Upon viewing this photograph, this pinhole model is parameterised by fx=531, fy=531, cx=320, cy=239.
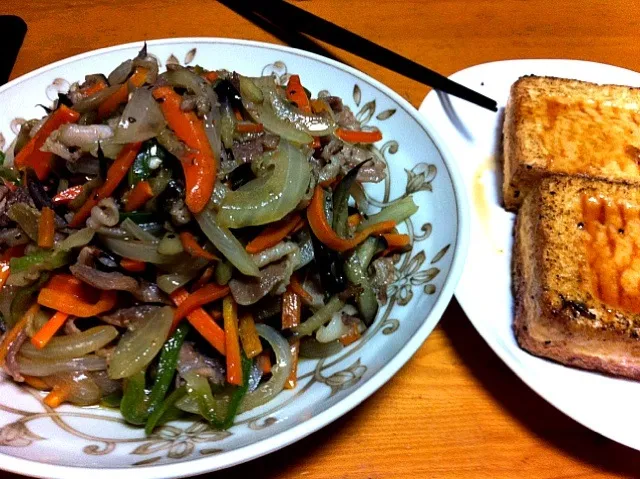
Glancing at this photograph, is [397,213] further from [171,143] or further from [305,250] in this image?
[171,143]

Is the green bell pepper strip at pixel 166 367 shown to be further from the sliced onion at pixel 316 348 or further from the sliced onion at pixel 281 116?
the sliced onion at pixel 281 116

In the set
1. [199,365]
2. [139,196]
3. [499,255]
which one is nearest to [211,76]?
[139,196]

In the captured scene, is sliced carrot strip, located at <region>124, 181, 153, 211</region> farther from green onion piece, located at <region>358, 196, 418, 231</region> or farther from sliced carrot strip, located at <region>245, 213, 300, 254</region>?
green onion piece, located at <region>358, 196, 418, 231</region>

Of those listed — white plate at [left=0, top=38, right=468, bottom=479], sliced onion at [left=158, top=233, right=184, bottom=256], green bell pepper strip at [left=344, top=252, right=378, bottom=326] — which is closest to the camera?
white plate at [left=0, top=38, right=468, bottom=479]

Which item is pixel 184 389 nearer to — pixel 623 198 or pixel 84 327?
pixel 84 327

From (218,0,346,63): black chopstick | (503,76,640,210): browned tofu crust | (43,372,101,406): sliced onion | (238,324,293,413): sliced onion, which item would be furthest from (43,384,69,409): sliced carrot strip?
(218,0,346,63): black chopstick
